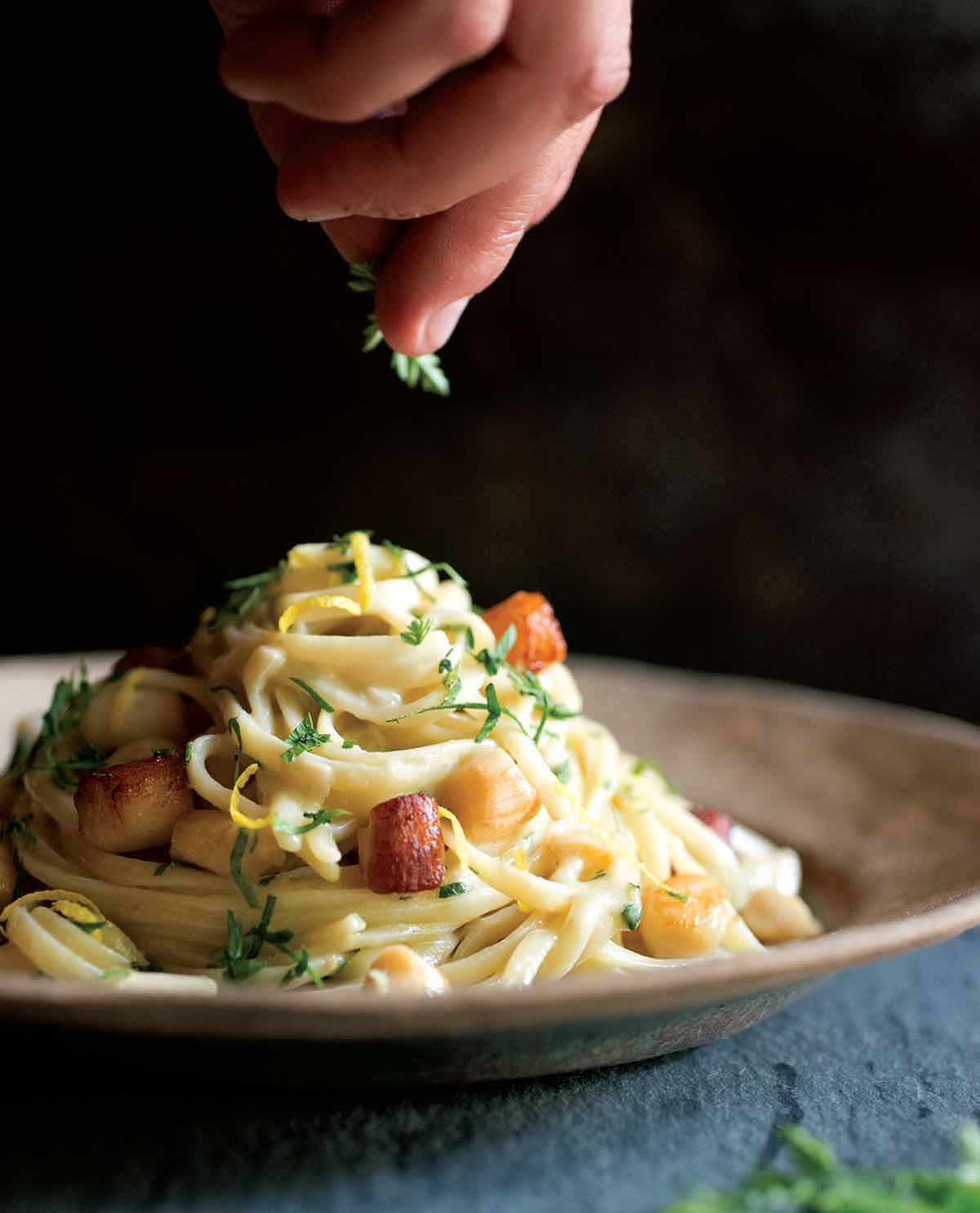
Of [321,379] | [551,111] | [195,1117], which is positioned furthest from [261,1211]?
[321,379]

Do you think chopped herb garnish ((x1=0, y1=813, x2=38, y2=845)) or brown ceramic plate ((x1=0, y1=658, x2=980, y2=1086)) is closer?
brown ceramic plate ((x1=0, y1=658, x2=980, y2=1086))

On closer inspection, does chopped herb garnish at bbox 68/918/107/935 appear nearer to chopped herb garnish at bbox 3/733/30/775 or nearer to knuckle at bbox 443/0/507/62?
chopped herb garnish at bbox 3/733/30/775

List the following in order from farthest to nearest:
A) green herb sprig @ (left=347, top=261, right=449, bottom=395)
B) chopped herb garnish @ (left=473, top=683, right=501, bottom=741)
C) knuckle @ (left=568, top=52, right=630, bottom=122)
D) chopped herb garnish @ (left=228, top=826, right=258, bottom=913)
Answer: green herb sprig @ (left=347, top=261, right=449, bottom=395) < chopped herb garnish @ (left=473, top=683, right=501, bottom=741) < chopped herb garnish @ (left=228, top=826, right=258, bottom=913) < knuckle @ (left=568, top=52, right=630, bottom=122)

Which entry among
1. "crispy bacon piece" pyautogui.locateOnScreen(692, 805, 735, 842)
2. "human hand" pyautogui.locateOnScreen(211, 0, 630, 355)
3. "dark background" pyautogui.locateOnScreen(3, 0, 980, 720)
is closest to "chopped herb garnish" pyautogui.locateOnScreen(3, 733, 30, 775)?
"human hand" pyautogui.locateOnScreen(211, 0, 630, 355)

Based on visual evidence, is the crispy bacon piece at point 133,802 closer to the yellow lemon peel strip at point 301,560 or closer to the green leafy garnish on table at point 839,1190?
the yellow lemon peel strip at point 301,560

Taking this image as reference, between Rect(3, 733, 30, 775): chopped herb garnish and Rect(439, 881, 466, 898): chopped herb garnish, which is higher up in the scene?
Rect(439, 881, 466, 898): chopped herb garnish

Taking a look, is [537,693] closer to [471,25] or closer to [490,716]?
[490,716]

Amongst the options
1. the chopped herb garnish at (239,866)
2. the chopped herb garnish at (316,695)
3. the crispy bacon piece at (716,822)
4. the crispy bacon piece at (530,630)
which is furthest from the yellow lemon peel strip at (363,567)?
the crispy bacon piece at (716,822)
